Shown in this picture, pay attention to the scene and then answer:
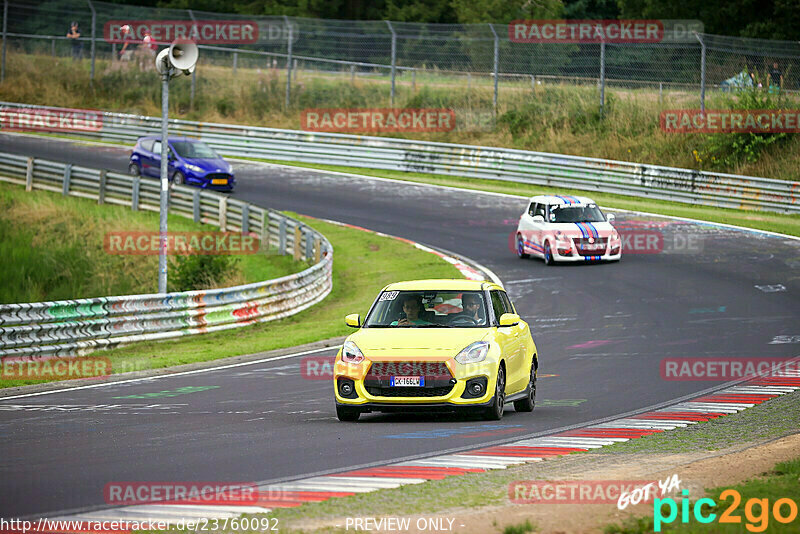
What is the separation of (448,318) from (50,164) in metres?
28.4

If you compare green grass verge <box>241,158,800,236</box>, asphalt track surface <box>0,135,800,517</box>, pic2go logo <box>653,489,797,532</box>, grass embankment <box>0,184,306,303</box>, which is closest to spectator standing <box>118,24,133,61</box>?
green grass verge <box>241,158,800,236</box>

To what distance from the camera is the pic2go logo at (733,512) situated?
6801 millimetres

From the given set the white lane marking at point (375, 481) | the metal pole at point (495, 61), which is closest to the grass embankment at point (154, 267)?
the white lane marking at point (375, 481)

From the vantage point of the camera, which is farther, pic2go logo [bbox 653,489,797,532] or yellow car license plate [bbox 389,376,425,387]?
yellow car license plate [bbox 389,376,425,387]

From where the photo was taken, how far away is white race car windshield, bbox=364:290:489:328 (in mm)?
12438

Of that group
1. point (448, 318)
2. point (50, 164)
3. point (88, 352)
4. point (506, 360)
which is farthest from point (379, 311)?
point (50, 164)

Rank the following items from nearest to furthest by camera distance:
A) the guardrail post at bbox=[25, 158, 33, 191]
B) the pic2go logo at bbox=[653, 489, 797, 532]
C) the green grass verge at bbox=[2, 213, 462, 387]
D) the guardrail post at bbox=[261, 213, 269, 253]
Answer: the pic2go logo at bbox=[653, 489, 797, 532] < the green grass verge at bbox=[2, 213, 462, 387] < the guardrail post at bbox=[261, 213, 269, 253] < the guardrail post at bbox=[25, 158, 33, 191]

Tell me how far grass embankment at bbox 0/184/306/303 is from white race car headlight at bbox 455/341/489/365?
14552 millimetres

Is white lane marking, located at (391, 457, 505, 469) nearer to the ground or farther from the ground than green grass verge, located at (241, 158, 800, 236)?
farther from the ground

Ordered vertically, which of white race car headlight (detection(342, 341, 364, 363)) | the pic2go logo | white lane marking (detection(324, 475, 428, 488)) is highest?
Result: the pic2go logo

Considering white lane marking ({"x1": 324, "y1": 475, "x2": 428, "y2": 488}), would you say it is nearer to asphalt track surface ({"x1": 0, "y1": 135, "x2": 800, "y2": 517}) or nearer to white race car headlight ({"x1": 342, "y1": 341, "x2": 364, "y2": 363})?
asphalt track surface ({"x1": 0, "y1": 135, "x2": 800, "y2": 517})

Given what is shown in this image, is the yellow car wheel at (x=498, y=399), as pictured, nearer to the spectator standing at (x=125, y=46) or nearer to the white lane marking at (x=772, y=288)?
the white lane marking at (x=772, y=288)

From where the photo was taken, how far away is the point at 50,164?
37906 mm

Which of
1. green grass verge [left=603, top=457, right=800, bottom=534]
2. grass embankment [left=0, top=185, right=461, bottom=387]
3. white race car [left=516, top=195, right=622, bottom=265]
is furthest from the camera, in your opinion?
white race car [left=516, top=195, right=622, bottom=265]
